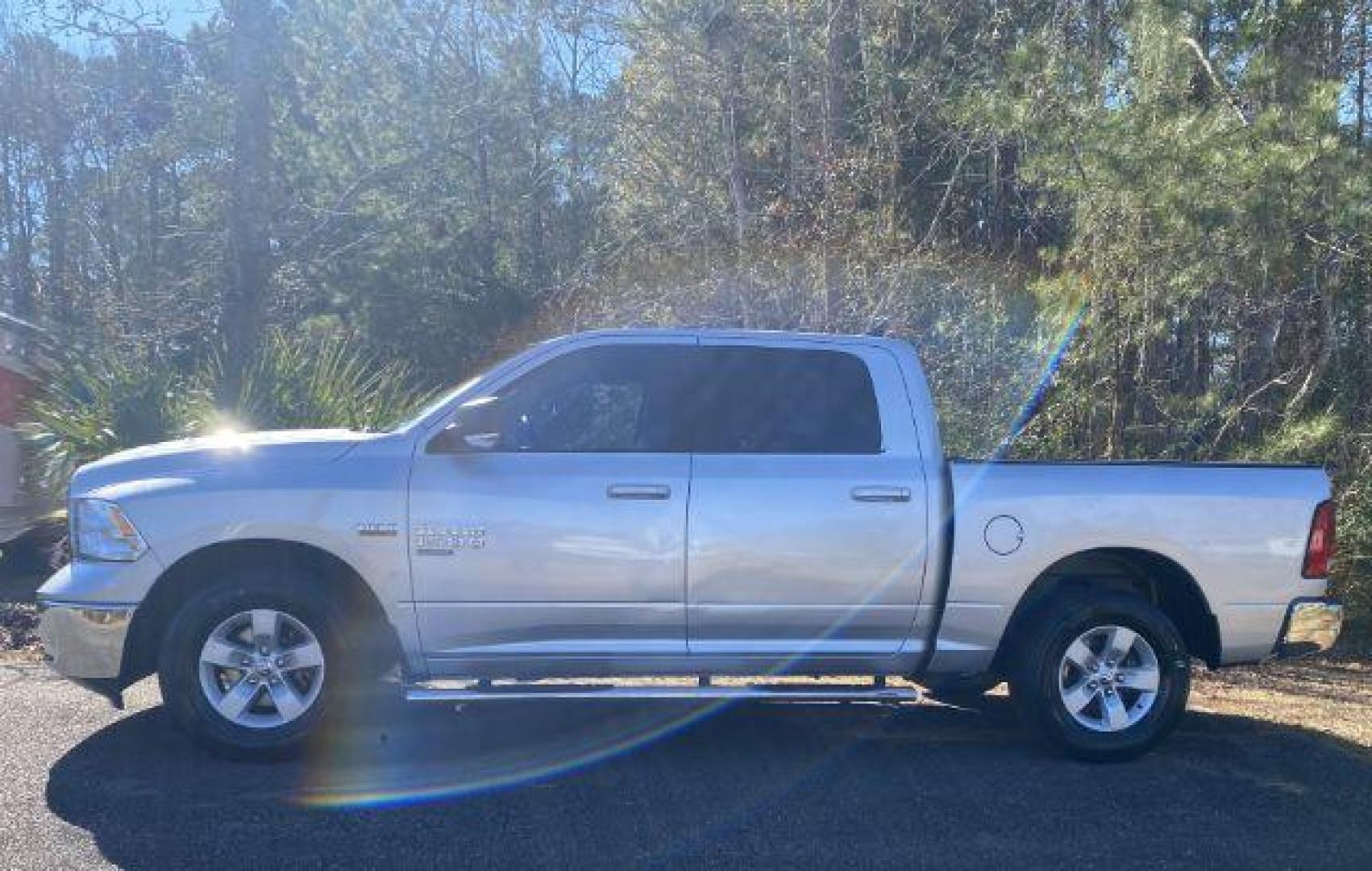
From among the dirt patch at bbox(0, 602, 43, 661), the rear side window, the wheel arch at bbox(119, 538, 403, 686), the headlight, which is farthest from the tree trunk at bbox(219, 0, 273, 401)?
the rear side window

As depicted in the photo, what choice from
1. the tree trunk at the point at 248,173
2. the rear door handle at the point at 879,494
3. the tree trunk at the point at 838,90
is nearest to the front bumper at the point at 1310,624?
the rear door handle at the point at 879,494

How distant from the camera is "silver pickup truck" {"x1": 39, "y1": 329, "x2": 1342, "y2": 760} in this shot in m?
6.22

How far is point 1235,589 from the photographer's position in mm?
6672

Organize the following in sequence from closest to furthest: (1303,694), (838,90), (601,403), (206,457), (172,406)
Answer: (206,457) < (601,403) < (1303,694) < (172,406) < (838,90)

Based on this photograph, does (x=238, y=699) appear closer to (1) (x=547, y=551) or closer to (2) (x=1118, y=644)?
(1) (x=547, y=551)

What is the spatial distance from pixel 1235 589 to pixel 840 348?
221cm

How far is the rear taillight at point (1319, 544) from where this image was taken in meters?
6.68

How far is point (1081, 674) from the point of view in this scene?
6.66 metres

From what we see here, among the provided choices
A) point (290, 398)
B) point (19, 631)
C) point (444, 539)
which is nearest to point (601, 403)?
point (444, 539)

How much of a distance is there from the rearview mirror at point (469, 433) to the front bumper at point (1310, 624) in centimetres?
386

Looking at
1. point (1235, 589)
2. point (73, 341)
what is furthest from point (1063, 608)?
point (73, 341)

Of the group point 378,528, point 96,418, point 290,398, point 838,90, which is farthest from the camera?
point 838,90

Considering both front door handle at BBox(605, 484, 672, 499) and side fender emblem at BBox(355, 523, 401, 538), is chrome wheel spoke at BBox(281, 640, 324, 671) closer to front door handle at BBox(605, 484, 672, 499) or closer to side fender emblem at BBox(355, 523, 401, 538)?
side fender emblem at BBox(355, 523, 401, 538)

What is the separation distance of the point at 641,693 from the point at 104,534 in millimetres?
2501
